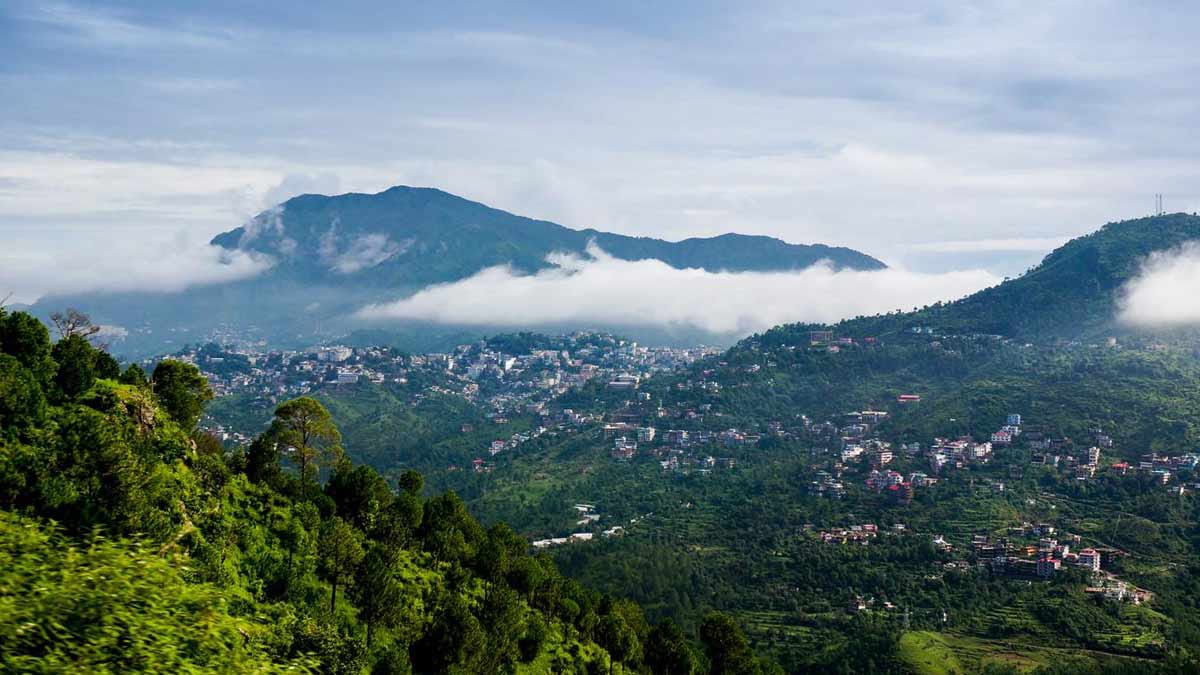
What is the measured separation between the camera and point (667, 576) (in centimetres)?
7119

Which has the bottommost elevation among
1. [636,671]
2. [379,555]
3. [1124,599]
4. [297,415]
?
[1124,599]

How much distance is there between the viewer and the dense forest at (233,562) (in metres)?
8.98

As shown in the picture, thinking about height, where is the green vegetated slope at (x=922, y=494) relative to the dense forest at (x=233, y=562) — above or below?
below

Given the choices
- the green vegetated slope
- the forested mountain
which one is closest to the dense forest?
the green vegetated slope

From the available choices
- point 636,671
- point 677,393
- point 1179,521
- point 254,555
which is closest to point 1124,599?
point 1179,521

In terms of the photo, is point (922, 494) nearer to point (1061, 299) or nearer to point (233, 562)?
point (233, 562)

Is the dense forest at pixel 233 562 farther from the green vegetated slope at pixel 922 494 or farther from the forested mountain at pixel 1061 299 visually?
the forested mountain at pixel 1061 299

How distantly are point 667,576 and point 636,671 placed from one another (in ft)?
124

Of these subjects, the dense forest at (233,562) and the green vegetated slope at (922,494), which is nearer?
the dense forest at (233,562)

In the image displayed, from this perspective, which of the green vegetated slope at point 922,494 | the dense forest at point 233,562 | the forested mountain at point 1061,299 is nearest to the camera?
the dense forest at point 233,562

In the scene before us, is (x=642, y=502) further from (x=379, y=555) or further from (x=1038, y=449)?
(x=379, y=555)

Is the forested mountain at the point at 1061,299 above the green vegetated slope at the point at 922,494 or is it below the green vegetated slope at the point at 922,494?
above

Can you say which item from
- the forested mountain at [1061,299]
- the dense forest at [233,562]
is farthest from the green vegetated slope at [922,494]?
the dense forest at [233,562]

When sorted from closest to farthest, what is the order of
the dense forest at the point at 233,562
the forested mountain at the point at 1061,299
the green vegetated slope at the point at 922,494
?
the dense forest at the point at 233,562
the green vegetated slope at the point at 922,494
the forested mountain at the point at 1061,299
